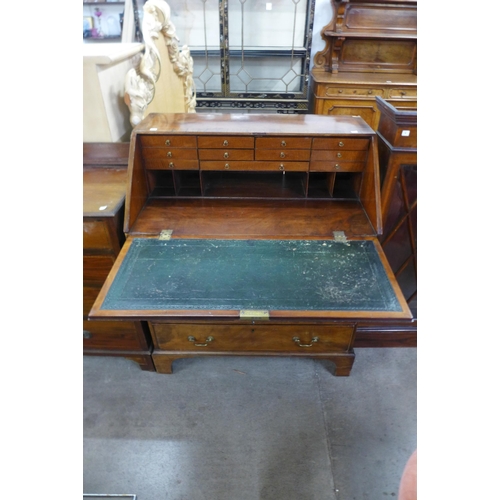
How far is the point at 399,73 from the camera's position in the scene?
11.5ft

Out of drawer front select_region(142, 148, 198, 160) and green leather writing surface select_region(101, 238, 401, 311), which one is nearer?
green leather writing surface select_region(101, 238, 401, 311)

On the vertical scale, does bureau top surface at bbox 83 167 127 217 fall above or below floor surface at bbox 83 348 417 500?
above

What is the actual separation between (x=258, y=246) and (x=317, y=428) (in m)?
0.84

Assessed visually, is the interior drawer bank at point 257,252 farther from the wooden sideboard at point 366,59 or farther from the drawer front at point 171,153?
the wooden sideboard at point 366,59

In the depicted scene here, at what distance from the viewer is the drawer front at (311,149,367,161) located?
1489mm

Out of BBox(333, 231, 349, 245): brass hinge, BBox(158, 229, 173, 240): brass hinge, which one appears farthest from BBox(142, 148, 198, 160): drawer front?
BBox(333, 231, 349, 245): brass hinge

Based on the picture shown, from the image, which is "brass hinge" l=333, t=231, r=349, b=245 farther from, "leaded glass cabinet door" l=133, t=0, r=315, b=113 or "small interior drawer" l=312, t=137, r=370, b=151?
"leaded glass cabinet door" l=133, t=0, r=315, b=113

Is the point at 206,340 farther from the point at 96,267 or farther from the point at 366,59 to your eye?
the point at 366,59

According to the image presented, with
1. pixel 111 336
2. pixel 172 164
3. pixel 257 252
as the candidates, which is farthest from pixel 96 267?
pixel 257 252

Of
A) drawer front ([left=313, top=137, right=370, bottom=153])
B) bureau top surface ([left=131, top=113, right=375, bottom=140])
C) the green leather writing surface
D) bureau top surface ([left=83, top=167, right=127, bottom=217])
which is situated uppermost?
bureau top surface ([left=131, top=113, right=375, bottom=140])

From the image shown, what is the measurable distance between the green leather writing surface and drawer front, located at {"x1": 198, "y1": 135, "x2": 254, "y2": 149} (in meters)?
0.42

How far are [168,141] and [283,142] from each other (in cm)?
49

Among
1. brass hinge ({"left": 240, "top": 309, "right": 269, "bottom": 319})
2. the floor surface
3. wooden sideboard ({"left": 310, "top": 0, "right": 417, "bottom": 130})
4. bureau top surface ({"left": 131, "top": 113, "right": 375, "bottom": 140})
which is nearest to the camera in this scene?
brass hinge ({"left": 240, "top": 309, "right": 269, "bottom": 319})

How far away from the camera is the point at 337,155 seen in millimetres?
1499
